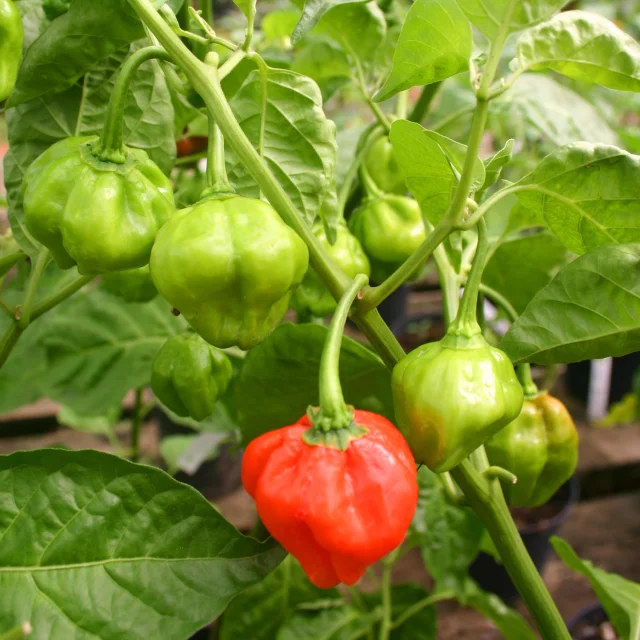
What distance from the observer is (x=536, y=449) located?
0.57m

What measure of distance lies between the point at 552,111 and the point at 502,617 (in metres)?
0.60

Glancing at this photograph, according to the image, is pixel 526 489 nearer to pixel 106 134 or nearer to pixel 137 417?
pixel 106 134

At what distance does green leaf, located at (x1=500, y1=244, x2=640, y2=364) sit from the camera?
0.43 metres

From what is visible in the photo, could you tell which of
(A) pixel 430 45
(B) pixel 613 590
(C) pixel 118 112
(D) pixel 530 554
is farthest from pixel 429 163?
(D) pixel 530 554

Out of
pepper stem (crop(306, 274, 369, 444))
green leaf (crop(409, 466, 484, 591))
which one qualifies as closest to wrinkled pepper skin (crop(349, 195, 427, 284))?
pepper stem (crop(306, 274, 369, 444))

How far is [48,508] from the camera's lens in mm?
445

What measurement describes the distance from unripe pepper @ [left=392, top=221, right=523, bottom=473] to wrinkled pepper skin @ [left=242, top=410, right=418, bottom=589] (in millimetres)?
19

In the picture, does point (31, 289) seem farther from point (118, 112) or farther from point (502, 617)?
point (502, 617)

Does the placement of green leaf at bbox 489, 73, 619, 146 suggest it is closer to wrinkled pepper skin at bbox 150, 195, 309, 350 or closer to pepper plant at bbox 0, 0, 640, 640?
pepper plant at bbox 0, 0, 640, 640

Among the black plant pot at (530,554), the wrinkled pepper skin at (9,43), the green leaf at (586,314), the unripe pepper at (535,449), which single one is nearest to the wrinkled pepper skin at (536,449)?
the unripe pepper at (535,449)

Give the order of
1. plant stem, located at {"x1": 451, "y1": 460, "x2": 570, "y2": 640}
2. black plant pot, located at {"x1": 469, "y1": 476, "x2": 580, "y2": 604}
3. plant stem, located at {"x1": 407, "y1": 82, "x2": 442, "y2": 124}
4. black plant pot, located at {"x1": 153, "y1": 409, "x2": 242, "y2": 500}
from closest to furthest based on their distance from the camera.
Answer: plant stem, located at {"x1": 451, "y1": 460, "x2": 570, "y2": 640}, plant stem, located at {"x1": 407, "y1": 82, "x2": 442, "y2": 124}, black plant pot, located at {"x1": 469, "y1": 476, "x2": 580, "y2": 604}, black plant pot, located at {"x1": 153, "y1": 409, "x2": 242, "y2": 500}

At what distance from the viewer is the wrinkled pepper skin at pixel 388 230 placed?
613 millimetres

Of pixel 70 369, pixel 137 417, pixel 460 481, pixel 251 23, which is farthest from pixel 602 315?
pixel 137 417

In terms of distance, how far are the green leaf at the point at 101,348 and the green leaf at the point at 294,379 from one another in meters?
0.33
